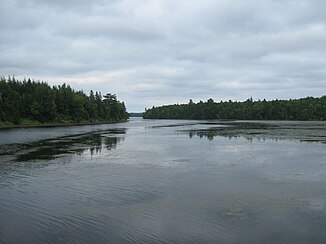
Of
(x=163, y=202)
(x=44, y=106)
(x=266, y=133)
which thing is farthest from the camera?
(x=44, y=106)

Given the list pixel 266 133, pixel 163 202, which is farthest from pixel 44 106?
pixel 163 202

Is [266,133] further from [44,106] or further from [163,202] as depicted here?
[44,106]

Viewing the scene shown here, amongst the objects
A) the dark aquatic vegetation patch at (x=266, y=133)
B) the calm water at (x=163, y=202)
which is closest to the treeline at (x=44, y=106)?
the dark aquatic vegetation patch at (x=266, y=133)

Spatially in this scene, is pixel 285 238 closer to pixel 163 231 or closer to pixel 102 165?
pixel 163 231

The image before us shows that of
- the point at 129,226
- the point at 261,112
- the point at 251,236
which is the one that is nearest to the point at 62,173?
the point at 129,226

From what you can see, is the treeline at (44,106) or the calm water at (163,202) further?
the treeline at (44,106)

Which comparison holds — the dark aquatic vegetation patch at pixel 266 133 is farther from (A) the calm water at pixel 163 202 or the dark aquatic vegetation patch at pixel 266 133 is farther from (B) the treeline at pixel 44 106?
(B) the treeline at pixel 44 106

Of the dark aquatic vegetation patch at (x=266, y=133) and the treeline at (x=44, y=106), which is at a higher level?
the treeline at (x=44, y=106)

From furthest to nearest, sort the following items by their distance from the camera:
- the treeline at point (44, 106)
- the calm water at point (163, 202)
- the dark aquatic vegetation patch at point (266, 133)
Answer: the treeline at point (44, 106) < the dark aquatic vegetation patch at point (266, 133) < the calm water at point (163, 202)

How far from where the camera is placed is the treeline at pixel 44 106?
87.9 m

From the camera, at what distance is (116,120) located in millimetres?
153625

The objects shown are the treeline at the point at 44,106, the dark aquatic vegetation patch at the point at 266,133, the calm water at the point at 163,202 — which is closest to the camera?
the calm water at the point at 163,202

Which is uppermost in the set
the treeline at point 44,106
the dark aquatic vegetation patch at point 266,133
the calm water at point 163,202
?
the treeline at point 44,106

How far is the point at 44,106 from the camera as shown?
328 feet
